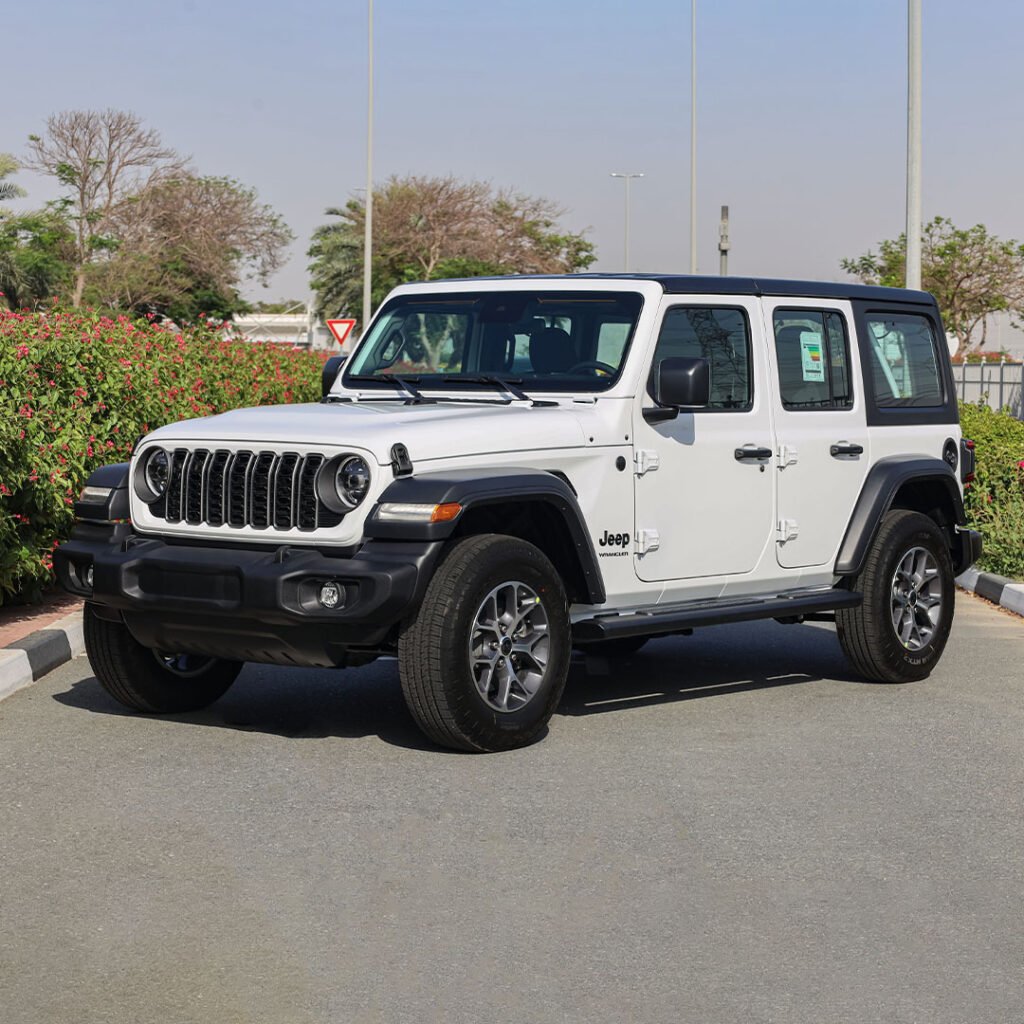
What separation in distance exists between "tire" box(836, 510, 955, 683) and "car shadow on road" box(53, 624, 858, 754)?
1.27ft

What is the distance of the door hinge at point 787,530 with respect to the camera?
9.20 metres

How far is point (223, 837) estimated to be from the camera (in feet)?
21.0

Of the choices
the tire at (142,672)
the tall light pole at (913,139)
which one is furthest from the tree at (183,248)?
the tire at (142,672)

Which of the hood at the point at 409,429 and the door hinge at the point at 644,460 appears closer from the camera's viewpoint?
the hood at the point at 409,429

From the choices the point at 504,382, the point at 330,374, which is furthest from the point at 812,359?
the point at 330,374

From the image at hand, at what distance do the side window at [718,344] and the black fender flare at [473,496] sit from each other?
1.12m

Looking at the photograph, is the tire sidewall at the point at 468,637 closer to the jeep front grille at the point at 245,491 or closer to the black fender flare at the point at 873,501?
the jeep front grille at the point at 245,491

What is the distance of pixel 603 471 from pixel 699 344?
100cm

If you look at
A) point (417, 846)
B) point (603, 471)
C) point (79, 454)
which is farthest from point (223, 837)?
point (79, 454)

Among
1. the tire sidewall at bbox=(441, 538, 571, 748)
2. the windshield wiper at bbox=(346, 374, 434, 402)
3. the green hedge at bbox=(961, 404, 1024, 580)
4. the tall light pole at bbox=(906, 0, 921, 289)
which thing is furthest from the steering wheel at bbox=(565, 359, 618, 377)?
the tall light pole at bbox=(906, 0, 921, 289)

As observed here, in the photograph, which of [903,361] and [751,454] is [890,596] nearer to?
[751,454]

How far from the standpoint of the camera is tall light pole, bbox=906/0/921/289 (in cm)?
2066

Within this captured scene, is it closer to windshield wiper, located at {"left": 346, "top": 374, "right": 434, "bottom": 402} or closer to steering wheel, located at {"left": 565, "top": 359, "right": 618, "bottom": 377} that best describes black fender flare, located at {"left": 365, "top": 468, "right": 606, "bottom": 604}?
steering wheel, located at {"left": 565, "top": 359, "right": 618, "bottom": 377}

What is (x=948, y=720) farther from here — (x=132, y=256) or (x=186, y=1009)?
(x=132, y=256)
